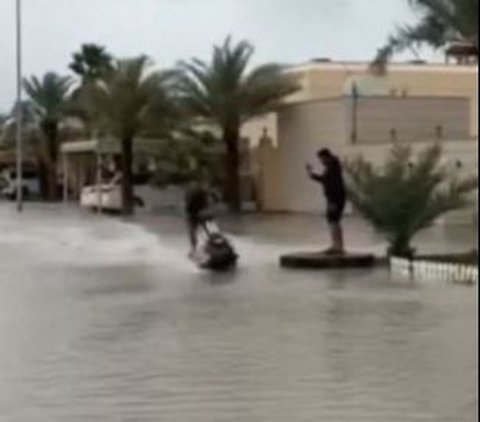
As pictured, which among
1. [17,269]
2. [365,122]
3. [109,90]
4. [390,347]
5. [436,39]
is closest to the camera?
[390,347]

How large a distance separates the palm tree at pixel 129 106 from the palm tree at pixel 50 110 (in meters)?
17.8

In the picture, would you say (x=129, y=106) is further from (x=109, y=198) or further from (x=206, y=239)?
(x=206, y=239)

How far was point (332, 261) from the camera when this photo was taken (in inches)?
890

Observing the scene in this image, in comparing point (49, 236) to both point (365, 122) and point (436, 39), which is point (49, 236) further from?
point (365, 122)

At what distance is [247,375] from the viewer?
1092cm

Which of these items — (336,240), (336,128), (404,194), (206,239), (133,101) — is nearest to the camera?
(404,194)

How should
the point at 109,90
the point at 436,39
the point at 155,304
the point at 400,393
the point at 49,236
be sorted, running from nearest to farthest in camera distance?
the point at 400,393, the point at 155,304, the point at 436,39, the point at 49,236, the point at 109,90

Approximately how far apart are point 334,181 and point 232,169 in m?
28.6

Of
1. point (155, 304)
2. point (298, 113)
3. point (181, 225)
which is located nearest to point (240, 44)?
point (298, 113)

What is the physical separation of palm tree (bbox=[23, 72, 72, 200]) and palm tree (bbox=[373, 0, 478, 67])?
46.8 metres

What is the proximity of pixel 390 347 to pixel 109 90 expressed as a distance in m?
44.0

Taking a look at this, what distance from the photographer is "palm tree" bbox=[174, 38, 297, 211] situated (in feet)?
165

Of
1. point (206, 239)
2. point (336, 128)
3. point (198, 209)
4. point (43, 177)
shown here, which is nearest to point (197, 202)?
point (198, 209)

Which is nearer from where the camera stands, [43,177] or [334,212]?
[334,212]
